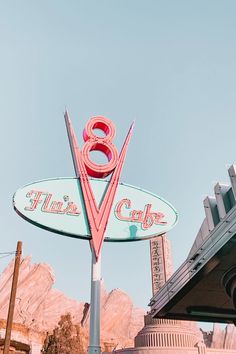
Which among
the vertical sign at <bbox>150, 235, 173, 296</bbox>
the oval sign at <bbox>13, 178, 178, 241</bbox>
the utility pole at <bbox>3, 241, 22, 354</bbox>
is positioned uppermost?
the vertical sign at <bbox>150, 235, 173, 296</bbox>

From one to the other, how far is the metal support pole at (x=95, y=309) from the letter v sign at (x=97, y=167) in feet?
2.40

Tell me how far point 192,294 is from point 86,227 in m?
7.07

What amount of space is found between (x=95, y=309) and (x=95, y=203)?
6147 mm

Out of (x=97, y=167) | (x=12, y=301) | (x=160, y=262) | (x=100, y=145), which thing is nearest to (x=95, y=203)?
(x=97, y=167)

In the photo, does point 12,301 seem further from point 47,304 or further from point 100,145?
point 47,304

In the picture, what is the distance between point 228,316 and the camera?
24875 mm

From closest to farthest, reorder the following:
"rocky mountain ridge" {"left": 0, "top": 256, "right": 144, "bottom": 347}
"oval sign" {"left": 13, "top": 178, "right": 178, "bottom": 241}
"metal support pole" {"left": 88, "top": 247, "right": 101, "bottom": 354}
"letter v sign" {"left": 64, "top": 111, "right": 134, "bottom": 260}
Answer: "metal support pole" {"left": 88, "top": 247, "right": 101, "bottom": 354}, "oval sign" {"left": 13, "top": 178, "right": 178, "bottom": 241}, "letter v sign" {"left": 64, "top": 111, "right": 134, "bottom": 260}, "rocky mountain ridge" {"left": 0, "top": 256, "right": 144, "bottom": 347}

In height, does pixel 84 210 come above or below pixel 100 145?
below

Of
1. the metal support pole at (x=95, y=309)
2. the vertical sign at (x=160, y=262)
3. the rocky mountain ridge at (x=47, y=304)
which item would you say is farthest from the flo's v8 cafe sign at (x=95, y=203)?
the rocky mountain ridge at (x=47, y=304)

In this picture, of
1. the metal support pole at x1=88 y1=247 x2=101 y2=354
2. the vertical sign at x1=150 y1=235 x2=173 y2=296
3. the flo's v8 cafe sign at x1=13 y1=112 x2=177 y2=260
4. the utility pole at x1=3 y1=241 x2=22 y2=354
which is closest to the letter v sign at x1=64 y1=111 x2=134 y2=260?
the flo's v8 cafe sign at x1=13 y1=112 x2=177 y2=260

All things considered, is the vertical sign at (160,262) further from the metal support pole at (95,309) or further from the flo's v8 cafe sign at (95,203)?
the metal support pole at (95,309)

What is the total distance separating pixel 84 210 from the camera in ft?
77.6

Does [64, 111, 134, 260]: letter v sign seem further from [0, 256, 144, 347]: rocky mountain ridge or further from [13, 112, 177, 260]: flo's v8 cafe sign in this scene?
[0, 256, 144, 347]: rocky mountain ridge

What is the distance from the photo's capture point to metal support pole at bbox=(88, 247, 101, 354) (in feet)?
67.3
